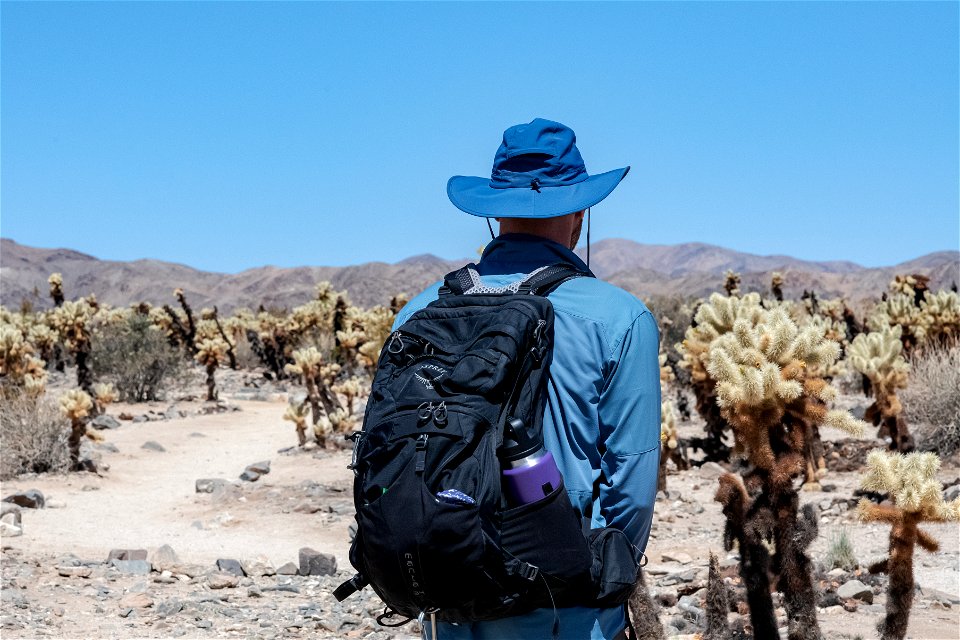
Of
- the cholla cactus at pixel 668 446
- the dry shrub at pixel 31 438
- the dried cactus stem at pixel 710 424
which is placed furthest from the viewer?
the dry shrub at pixel 31 438

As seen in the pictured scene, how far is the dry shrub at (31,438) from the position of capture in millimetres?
12141

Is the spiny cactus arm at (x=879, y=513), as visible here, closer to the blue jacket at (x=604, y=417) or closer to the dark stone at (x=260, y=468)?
the blue jacket at (x=604, y=417)

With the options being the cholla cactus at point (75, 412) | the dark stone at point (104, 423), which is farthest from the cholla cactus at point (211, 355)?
the cholla cactus at point (75, 412)

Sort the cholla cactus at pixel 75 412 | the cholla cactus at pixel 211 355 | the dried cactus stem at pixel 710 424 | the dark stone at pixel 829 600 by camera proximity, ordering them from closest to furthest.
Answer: the dark stone at pixel 829 600, the dried cactus stem at pixel 710 424, the cholla cactus at pixel 75 412, the cholla cactus at pixel 211 355

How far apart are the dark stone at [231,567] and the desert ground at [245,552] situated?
0.22 ft

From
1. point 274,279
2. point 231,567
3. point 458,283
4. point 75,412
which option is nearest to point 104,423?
point 75,412

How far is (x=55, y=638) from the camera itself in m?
5.61

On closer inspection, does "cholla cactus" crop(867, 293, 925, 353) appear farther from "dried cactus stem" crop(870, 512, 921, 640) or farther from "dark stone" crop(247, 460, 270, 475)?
"dried cactus stem" crop(870, 512, 921, 640)

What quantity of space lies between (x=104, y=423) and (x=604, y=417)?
1671cm

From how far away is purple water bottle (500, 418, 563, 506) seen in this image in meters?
2.09

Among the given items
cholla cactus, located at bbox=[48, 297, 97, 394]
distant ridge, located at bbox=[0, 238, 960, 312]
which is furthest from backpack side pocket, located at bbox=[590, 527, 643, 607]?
distant ridge, located at bbox=[0, 238, 960, 312]

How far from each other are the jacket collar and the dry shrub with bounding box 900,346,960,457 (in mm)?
9405

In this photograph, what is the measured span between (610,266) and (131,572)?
180 metres

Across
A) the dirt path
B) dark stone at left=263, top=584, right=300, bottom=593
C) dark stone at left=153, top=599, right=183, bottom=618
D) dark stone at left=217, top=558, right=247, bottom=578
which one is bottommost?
the dirt path
